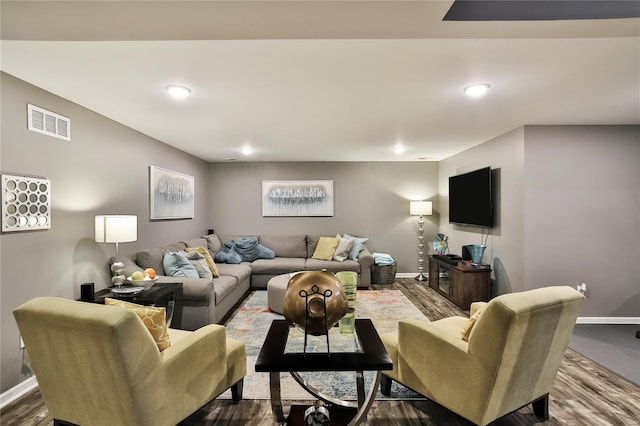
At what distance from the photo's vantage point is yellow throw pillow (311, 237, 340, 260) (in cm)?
597

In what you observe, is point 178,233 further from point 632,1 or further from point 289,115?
point 632,1

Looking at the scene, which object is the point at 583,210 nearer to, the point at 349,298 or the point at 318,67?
the point at 349,298

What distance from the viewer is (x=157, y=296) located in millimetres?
2959

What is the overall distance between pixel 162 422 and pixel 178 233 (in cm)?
391

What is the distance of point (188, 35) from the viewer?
1525mm

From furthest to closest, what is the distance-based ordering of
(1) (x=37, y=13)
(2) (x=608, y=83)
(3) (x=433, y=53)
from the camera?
(2) (x=608, y=83), (3) (x=433, y=53), (1) (x=37, y=13)

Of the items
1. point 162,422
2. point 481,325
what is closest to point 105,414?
point 162,422

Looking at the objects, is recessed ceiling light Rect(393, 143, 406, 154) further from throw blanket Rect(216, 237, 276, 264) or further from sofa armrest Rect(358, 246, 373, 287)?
throw blanket Rect(216, 237, 276, 264)

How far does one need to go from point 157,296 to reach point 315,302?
194 centimetres

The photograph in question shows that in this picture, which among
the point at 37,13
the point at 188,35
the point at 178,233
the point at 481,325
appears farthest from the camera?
the point at 178,233

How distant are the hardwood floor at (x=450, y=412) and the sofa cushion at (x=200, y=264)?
1.85 meters

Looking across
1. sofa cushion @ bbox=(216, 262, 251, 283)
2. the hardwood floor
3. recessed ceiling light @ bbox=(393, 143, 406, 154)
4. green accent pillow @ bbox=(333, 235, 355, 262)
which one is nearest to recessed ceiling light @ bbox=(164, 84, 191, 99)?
the hardwood floor

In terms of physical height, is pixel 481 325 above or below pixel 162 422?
above

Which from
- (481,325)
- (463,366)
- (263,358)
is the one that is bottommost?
(463,366)
